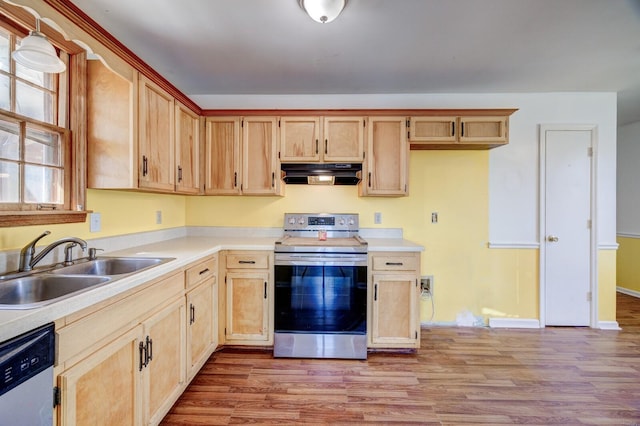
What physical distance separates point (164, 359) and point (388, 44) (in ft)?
8.38

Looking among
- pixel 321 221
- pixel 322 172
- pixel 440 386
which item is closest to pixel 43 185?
pixel 322 172

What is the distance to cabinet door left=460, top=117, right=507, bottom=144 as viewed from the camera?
8.75 feet

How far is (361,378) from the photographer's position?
6.98 feet

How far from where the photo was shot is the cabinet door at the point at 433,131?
2.69 m

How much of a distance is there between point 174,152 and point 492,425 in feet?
9.36

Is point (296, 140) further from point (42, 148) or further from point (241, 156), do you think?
point (42, 148)

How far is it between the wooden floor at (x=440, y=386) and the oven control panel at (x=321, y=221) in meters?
1.22

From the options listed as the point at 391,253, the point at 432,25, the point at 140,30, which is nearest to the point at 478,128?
the point at 432,25

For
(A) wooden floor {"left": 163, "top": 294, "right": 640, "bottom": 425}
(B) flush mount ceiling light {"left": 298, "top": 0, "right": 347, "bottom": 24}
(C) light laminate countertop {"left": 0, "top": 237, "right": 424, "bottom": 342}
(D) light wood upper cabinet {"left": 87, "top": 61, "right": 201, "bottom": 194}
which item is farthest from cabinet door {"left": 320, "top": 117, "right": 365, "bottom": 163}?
(A) wooden floor {"left": 163, "top": 294, "right": 640, "bottom": 425}

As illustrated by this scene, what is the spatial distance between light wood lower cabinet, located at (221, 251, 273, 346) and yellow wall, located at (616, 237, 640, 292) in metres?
5.17

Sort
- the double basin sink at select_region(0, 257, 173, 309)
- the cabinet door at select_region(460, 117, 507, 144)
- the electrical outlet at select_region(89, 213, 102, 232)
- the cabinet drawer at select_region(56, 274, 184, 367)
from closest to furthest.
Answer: the cabinet drawer at select_region(56, 274, 184, 367)
the double basin sink at select_region(0, 257, 173, 309)
the electrical outlet at select_region(89, 213, 102, 232)
the cabinet door at select_region(460, 117, 507, 144)

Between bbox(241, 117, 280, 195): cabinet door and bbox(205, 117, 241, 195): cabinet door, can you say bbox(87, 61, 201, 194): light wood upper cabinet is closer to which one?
bbox(205, 117, 241, 195): cabinet door

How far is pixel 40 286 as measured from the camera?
4.54 ft

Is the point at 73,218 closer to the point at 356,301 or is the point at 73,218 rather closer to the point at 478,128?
the point at 356,301
